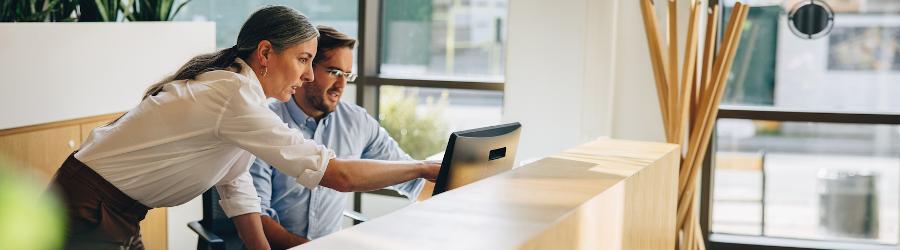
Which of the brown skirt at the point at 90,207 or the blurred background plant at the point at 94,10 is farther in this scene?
the blurred background plant at the point at 94,10

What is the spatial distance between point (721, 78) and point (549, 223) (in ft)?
6.80

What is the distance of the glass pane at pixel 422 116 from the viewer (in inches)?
202

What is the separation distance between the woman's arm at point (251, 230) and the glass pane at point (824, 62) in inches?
99.1

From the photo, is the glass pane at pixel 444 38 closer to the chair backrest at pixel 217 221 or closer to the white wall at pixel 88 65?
the white wall at pixel 88 65

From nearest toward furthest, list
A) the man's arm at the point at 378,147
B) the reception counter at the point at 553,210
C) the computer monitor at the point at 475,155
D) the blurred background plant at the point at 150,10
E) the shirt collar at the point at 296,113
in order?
1. the reception counter at the point at 553,210
2. the computer monitor at the point at 475,155
3. the shirt collar at the point at 296,113
4. the man's arm at the point at 378,147
5. the blurred background plant at the point at 150,10

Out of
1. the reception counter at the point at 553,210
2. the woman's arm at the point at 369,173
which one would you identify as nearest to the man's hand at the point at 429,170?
the woman's arm at the point at 369,173

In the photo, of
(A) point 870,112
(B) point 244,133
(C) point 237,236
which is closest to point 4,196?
(C) point 237,236

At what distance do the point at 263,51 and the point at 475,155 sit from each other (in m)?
0.65

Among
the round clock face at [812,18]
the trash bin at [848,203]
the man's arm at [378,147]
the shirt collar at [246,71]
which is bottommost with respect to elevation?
the trash bin at [848,203]

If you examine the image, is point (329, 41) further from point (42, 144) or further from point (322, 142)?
point (42, 144)

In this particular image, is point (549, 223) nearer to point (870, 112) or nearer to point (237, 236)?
point (237, 236)

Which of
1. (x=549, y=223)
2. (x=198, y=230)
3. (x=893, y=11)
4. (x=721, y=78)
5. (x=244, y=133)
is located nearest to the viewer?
(x=549, y=223)

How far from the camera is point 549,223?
5.33ft

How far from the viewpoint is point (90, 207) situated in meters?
2.44
